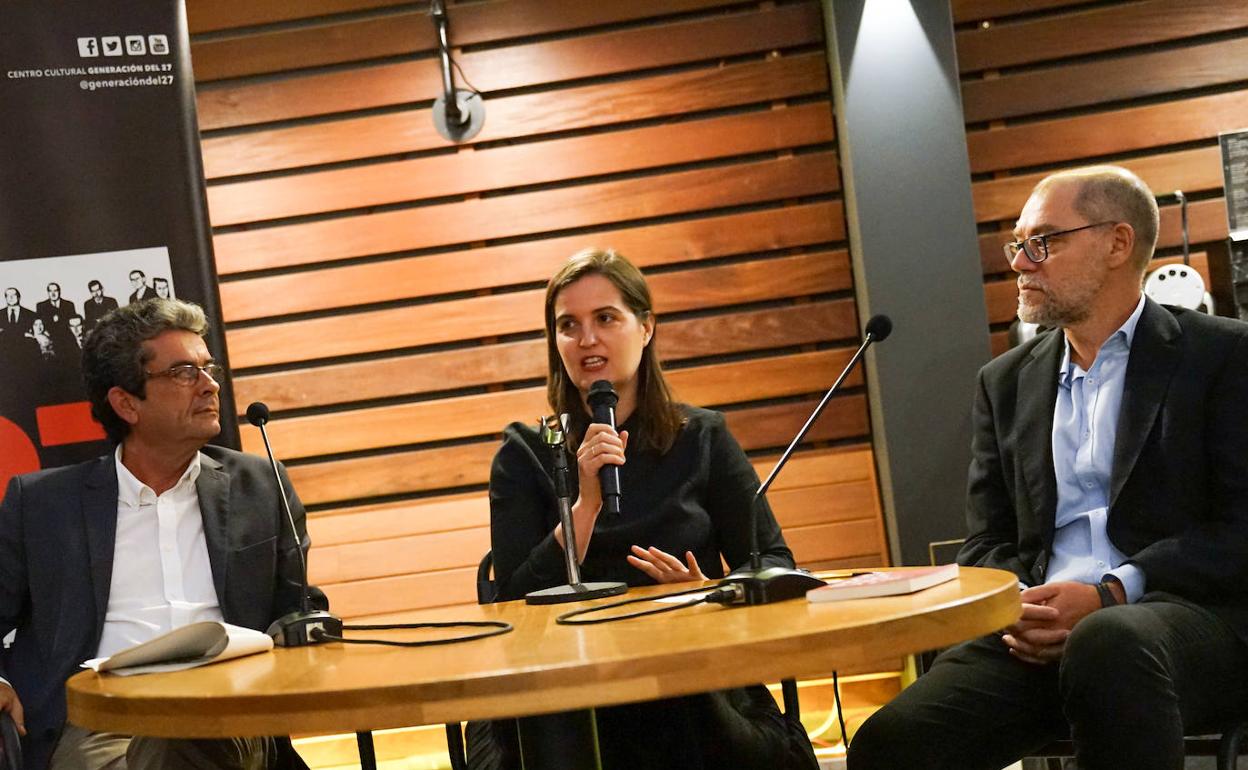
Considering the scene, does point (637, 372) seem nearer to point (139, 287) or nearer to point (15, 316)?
point (139, 287)

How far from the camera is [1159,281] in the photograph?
4383 millimetres

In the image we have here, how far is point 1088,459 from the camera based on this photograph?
255 cm

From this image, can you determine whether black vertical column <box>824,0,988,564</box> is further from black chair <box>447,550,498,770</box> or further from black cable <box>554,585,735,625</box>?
black cable <box>554,585,735,625</box>

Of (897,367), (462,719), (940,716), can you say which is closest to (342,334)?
Answer: (897,367)

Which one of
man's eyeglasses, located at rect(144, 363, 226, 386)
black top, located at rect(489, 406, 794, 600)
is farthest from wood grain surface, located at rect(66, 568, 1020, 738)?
man's eyeglasses, located at rect(144, 363, 226, 386)

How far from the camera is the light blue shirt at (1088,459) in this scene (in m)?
2.50

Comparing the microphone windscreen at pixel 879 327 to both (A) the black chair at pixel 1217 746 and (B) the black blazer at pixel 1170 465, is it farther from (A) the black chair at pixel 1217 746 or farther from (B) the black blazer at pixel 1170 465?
(A) the black chair at pixel 1217 746

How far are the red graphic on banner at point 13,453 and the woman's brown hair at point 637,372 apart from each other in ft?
4.53

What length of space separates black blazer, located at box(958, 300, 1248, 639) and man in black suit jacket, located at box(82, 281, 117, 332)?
225 cm

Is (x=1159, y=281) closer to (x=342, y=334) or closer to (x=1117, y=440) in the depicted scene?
(x=1117, y=440)

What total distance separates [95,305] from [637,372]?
146cm

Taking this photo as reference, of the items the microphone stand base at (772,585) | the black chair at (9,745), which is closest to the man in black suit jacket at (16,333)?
the black chair at (9,745)

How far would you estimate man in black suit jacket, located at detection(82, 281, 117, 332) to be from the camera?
3.29 meters

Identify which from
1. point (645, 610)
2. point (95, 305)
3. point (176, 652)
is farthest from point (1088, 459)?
point (95, 305)
